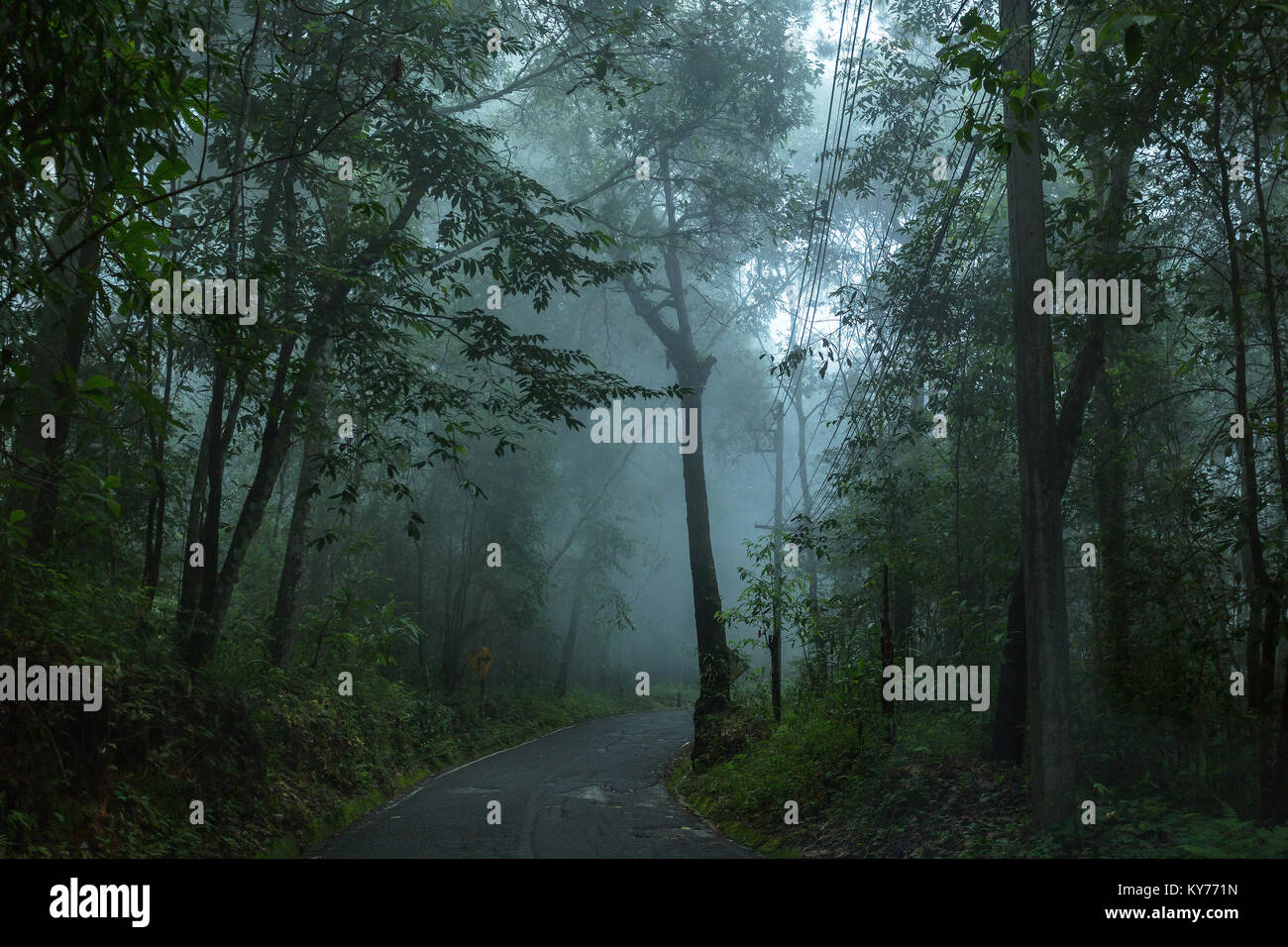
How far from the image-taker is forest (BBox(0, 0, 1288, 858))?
257 inches

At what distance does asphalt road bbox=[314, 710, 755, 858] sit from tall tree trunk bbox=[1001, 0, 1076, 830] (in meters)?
3.39

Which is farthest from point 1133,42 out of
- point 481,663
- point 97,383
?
point 481,663

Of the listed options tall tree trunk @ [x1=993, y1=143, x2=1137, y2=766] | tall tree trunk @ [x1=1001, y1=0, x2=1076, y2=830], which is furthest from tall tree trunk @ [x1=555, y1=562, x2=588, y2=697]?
tall tree trunk @ [x1=1001, y1=0, x2=1076, y2=830]

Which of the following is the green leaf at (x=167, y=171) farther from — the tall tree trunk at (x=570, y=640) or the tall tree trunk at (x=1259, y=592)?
the tall tree trunk at (x=570, y=640)

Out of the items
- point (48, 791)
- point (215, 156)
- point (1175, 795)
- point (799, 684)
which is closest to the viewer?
point (48, 791)

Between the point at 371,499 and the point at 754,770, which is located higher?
the point at 371,499

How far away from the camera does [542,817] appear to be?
11266 millimetres

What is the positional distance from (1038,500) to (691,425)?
461 inches

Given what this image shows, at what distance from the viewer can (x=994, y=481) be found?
13906mm

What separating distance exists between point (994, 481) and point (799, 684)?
14.9ft

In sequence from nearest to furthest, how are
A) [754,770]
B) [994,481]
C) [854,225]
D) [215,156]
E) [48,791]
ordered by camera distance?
1. [48,791]
2. [215,156]
3. [754,770]
4. [994,481]
5. [854,225]

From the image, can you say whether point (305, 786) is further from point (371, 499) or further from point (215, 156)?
point (371, 499)

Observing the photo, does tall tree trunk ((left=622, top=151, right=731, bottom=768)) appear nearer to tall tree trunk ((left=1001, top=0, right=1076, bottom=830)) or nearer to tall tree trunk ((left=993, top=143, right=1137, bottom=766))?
tall tree trunk ((left=993, top=143, right=1137, bottom=766))

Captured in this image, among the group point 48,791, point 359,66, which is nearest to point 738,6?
point 359,66
